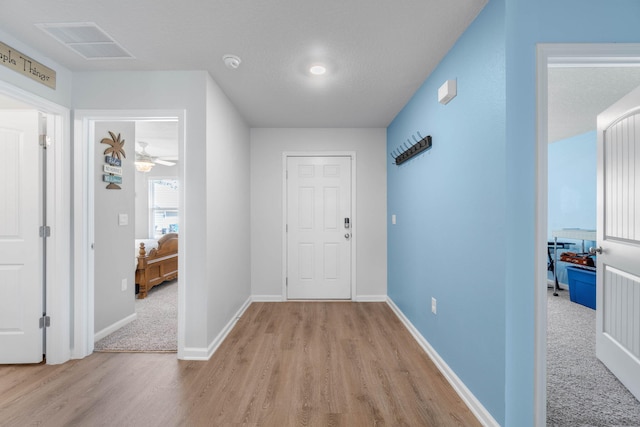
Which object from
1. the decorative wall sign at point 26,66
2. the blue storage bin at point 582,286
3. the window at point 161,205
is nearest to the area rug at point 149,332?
the decorative wall sign at point 26,66

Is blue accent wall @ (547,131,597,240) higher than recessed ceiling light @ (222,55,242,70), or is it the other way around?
recessed ceiling light @ (222,55,242,70)

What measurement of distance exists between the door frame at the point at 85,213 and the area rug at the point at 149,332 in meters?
0.26

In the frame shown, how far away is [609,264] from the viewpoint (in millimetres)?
2164

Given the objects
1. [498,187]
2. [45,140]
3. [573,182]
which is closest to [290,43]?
[498,187]

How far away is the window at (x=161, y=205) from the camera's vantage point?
7.24m

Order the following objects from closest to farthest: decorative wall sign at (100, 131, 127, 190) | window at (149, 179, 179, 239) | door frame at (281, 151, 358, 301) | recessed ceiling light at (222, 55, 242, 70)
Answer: recessed ceiling light at (222, 55, 242, 70), decorative wall sign at (100, 131, 127, 190), door frame at (281, 151, 358, 301), window at (149, 179, 179, 239)

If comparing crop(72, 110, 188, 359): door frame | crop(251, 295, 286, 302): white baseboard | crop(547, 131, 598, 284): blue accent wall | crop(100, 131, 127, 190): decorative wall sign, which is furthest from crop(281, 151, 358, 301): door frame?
crop(547, 131, 598, 284): blue accent wall

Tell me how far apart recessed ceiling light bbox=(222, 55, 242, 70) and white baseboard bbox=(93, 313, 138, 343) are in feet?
9.01

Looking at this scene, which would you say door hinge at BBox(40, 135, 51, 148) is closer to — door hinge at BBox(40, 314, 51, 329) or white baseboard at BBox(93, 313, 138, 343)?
door hinge at BBox(40, 314, 51, 329)

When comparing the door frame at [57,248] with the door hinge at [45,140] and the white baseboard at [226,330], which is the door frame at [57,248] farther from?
the white baseboard at [226,330]

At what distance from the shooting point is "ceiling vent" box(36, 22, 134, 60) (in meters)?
1.92

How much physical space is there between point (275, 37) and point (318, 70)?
1.71 feet

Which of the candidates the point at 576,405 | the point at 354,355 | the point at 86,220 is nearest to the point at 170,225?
the point at 86,220

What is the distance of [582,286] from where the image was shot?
3.90 meters
